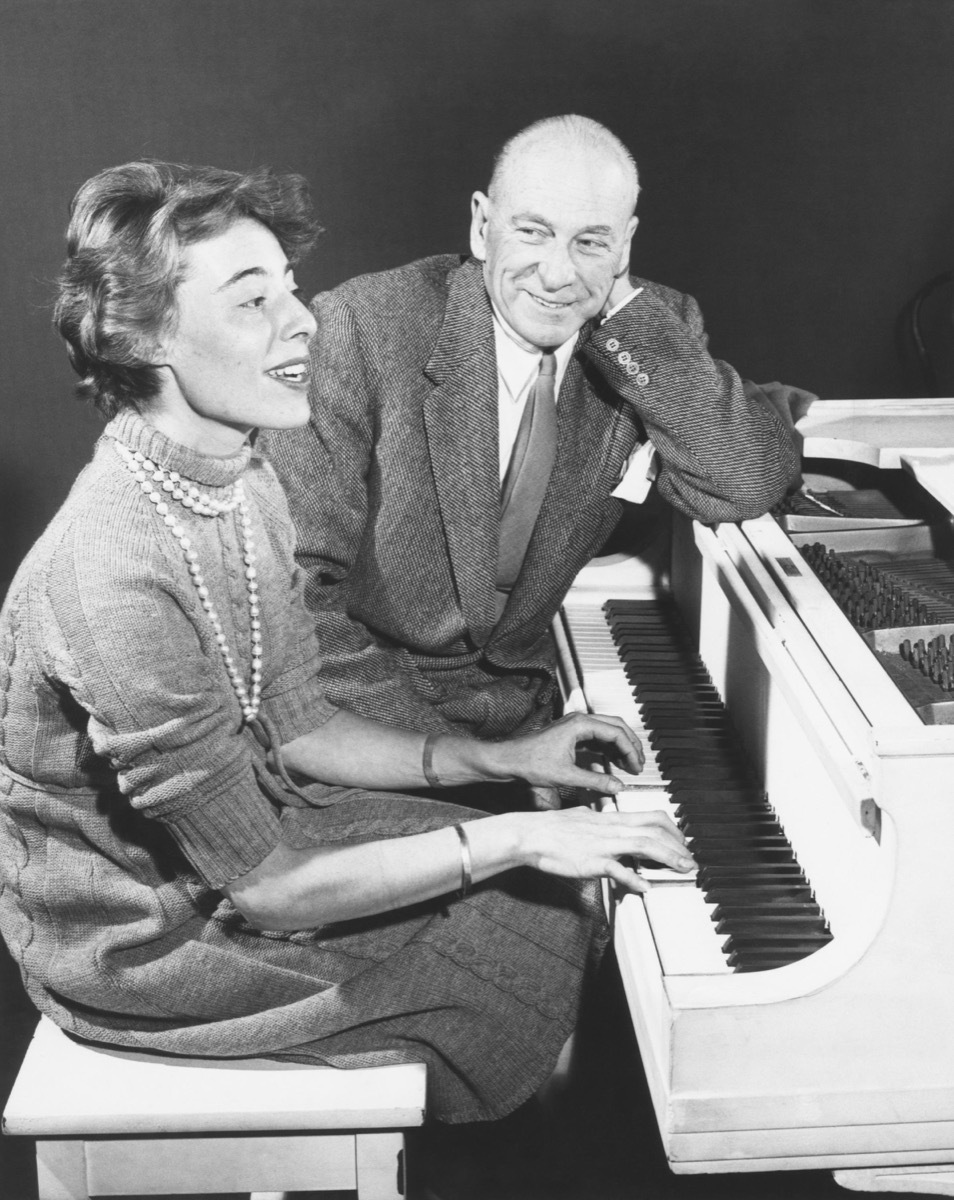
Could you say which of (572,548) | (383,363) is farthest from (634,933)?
(383,363)

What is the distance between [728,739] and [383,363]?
80 cm

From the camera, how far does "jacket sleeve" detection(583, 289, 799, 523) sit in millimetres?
2352

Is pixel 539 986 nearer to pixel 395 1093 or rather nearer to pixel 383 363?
pixel 395 1093

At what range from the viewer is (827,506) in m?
2.66

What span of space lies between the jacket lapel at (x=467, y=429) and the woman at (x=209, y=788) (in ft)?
1.64

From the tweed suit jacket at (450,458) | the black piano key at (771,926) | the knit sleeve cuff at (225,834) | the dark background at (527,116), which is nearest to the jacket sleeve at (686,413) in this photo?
the tweed suit jacket at (450,458)

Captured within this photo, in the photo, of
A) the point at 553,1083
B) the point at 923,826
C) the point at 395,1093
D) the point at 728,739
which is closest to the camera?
the point at 923,826

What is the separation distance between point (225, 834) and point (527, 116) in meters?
2.76

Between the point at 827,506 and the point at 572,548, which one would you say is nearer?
the point at 572,548

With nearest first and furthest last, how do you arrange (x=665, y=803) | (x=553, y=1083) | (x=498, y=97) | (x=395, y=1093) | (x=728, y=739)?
(x=395, y=1093)
(x=665, y=803)
(x=728, y=739)
(x=553, y=1083)
(x=498, y=97)

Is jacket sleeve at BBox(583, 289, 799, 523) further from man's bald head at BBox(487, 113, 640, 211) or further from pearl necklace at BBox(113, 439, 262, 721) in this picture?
pearl necklace at BBox(113, 439, 262, 721)

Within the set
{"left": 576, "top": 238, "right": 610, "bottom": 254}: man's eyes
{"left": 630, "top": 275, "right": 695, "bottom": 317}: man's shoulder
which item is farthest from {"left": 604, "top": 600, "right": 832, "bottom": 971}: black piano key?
{"left": 576, "top": 238, "right": 610, "bottom": 254}: man's eyes

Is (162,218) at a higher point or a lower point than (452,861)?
higher

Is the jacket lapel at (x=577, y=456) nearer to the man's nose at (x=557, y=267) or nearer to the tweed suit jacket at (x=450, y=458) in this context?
the tweed suit jacket at (x=450, y=458)
